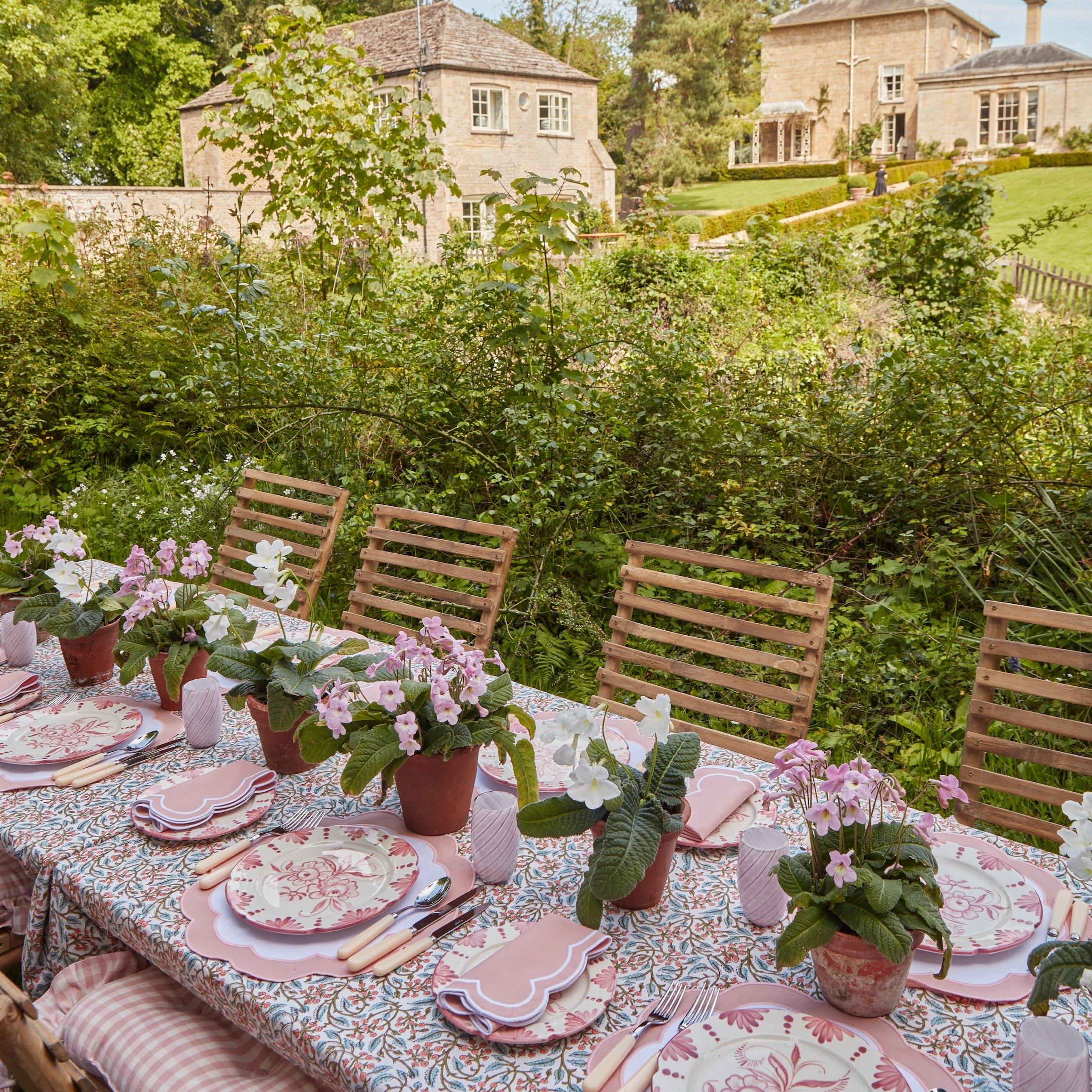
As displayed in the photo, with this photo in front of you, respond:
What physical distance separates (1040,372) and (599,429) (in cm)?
176

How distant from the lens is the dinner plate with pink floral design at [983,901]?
122 centimetres

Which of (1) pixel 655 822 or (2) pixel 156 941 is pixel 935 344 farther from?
(2) pixel 156 941

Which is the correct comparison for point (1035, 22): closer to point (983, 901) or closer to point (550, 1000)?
point (983, 901)

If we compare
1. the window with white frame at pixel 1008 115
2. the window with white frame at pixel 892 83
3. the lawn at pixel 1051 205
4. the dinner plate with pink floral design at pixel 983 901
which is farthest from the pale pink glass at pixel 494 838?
the window with white frame at pixel 892 83

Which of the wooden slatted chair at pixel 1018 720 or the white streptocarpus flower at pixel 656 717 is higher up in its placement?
the white streptocarpus flower at pixel 656 717

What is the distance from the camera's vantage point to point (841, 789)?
1.06 m

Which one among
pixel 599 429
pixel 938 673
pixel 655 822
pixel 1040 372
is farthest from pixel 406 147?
pixel 655 822

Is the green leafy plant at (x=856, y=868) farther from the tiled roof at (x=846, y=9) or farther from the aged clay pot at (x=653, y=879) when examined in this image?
the tiled roof at (x=846, y=9)

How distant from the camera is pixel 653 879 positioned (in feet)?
4.29

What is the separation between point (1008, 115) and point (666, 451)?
3408cm

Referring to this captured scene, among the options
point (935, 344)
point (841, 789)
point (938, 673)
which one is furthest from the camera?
point (935, 344)

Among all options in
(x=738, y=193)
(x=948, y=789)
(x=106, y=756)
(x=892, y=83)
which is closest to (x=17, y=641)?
(x=106, y=756)

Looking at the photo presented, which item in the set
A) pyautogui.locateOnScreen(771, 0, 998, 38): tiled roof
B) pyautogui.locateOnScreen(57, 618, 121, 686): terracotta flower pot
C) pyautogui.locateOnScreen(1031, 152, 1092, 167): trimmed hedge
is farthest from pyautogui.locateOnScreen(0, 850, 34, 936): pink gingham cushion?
pyautogui.locateOnScreen(771, 0, 998, 38): tiled roof

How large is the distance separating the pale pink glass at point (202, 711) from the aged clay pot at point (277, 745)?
12 centimetres
